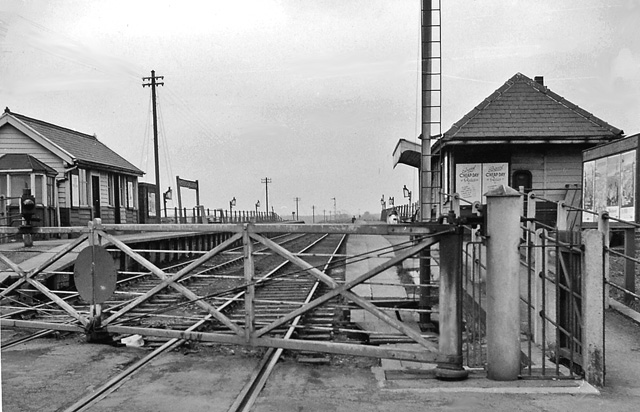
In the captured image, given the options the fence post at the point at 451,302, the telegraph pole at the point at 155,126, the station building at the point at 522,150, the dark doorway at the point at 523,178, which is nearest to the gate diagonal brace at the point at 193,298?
the fence post at the point at 451,302

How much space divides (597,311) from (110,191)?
84.7ft

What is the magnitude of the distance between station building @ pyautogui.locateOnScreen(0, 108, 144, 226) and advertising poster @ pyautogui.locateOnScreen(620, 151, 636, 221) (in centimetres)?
1791

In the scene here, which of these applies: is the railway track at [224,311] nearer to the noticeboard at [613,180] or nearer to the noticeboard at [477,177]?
the noticeboard at [613,180]

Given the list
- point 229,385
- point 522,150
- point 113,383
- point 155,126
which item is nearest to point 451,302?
point 229,385

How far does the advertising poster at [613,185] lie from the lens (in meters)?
8.59

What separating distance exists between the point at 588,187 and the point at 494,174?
6.49 m

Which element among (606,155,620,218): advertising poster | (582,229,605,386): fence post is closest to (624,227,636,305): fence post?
(606,155,620,218): advertising poster

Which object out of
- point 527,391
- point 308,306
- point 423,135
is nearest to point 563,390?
point 527,391

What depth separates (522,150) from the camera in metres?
16.6

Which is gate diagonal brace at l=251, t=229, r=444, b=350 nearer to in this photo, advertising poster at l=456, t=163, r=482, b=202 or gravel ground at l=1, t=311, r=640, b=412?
gravel ground at l=1, t=311, r=640, b=412

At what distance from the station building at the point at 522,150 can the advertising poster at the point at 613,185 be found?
23.4 ft

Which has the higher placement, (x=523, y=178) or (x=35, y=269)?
(x=523, y=178)

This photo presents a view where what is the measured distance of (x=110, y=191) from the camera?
26812mm

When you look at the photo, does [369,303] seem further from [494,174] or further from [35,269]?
[494,174]
